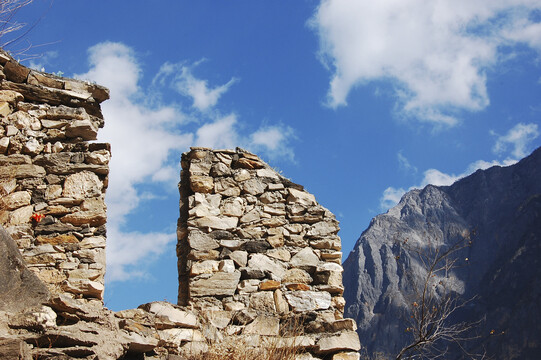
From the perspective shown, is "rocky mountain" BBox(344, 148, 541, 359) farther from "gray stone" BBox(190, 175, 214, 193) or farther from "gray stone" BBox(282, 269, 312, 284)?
"gray stone" BBox(190, 175, 214, 193)

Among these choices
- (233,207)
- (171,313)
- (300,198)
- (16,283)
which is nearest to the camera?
(16,283)

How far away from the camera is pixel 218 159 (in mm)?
5840

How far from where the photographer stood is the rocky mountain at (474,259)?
4178cm

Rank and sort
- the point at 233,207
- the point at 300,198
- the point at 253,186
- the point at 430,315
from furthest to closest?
the point at 430,315, the point at 300,198, the point at 253,186, the point at 233,207

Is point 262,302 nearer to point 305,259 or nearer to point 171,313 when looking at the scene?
point 305,259

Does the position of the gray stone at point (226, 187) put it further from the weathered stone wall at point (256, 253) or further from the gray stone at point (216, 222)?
the gray stone at point (216, 222)

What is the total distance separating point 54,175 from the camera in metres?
5.29

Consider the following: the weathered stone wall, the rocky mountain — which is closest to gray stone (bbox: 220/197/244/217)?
the weathered stone wall

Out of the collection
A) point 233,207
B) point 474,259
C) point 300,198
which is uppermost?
point 474,259

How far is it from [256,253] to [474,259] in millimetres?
52264

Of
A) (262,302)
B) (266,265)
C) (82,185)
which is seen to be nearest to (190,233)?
(266,265)

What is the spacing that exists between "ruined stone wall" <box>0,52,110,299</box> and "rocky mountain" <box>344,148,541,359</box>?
3225 centimetres

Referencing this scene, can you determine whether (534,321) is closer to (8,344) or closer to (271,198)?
(271,198)

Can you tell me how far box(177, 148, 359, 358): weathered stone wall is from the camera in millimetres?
5246
